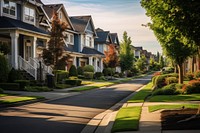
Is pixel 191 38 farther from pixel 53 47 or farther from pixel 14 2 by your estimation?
pixel 14 2

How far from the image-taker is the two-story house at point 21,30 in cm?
3067

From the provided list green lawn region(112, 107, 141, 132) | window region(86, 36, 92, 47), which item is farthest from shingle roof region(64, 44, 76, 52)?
green lawn region(112, 107, 141, 132)

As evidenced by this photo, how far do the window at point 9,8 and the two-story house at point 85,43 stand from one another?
21112 millimetres

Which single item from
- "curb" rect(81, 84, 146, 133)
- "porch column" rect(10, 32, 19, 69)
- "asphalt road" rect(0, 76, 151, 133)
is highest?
"porch column" rect(10, 32, 19, 69)

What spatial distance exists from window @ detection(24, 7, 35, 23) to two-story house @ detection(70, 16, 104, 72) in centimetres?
1748

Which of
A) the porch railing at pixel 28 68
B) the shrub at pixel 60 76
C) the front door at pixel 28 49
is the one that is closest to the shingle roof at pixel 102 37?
the shrub at pixel 60 76

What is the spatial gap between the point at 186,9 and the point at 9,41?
25.5 meters

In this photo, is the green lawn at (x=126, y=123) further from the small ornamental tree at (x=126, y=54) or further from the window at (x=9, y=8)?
the small ornamental tree at (x=126, y=54)

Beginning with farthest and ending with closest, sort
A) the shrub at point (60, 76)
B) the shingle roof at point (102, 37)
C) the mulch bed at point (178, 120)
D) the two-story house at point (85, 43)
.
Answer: the shingle roof at point (102, 37) → the two-story house at point (85, 43) → the shrub at point (60, 76) → the mulch bed at point (178, 120)

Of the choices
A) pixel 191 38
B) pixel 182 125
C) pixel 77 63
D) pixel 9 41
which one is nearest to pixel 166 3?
pixel 191 38

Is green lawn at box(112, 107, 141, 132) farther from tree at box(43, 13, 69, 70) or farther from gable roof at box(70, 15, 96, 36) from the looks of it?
gable roof at box(70, 15, 96, 36)

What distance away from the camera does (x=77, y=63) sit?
57.7 metres

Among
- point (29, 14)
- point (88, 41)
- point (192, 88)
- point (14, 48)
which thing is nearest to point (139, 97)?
point (192, 88)

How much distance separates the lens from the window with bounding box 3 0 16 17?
3284 cm
